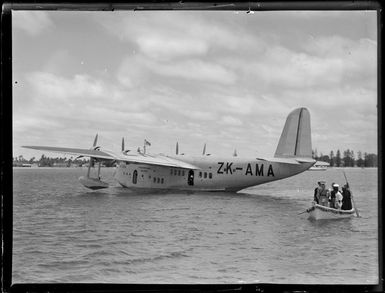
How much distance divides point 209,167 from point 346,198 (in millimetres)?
10235

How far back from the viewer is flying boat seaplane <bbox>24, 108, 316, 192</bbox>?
1567 centimetres

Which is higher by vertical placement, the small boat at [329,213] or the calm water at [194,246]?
the small boat at [329,213]

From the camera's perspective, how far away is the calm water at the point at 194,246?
5531mm

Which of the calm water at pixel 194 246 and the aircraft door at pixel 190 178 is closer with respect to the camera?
the calm water at pixel 194 246

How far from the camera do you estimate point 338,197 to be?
8375mm

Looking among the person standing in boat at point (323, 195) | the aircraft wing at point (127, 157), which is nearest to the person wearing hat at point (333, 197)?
the person standing in boat at point (323, 195)

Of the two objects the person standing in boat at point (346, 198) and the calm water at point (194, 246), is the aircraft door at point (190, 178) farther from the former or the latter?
the person standing in boat at point (346, 198)

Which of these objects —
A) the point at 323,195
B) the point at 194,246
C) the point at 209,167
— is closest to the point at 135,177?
the point at 209,167

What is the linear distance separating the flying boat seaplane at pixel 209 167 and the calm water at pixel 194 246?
3.58 meters

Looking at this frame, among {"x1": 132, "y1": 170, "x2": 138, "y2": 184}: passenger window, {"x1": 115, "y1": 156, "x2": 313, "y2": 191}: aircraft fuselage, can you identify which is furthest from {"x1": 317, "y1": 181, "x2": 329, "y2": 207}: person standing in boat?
{"x1": 132, "y1": 170, "x2": 138, "y2": 184}: passenger window

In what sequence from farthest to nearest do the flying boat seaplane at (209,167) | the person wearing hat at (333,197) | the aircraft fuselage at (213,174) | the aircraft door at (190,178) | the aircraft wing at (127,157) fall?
the aircraft door at (190,178) → the aircraft fuselage at (213,174) → the flying boat seaplane at (209,167) → the aircraft wing at (127,157) → the person wearing hat at (333,197)

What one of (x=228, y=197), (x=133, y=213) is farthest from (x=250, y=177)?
(x=133, y=213)

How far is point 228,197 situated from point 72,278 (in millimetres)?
12603
